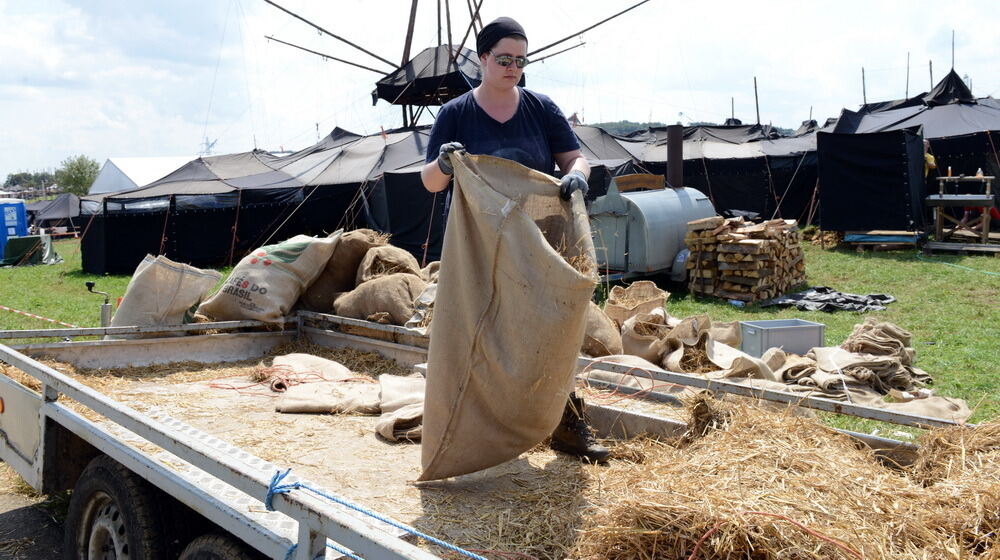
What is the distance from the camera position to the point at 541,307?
2.65 m

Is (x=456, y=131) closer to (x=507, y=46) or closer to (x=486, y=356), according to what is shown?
(x=507, y=46)

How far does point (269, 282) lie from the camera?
671 centimetres

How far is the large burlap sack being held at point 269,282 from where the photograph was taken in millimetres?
6605

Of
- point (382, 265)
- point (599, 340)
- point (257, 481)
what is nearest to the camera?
point (257, 481)

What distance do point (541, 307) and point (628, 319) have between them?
4.13 meters

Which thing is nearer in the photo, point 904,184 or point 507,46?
point 507,46

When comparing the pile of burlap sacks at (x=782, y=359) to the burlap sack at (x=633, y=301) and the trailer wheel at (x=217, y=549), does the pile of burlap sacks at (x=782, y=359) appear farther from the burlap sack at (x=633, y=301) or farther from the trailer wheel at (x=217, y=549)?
the trailer wheel at (x=217, y=549)

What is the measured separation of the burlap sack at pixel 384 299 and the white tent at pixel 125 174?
2692cm

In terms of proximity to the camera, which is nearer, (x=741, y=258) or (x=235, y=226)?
(x=741, y=258)

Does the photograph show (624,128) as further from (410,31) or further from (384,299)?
(384,299)

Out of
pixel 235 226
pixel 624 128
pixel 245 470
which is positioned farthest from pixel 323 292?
pixel 624 128

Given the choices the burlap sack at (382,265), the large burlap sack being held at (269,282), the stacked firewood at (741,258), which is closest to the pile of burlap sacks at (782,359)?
the burlap sack at (382,265)

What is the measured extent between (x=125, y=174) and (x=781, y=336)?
3035cm

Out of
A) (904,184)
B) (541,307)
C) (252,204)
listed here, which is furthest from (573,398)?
(252,204)
